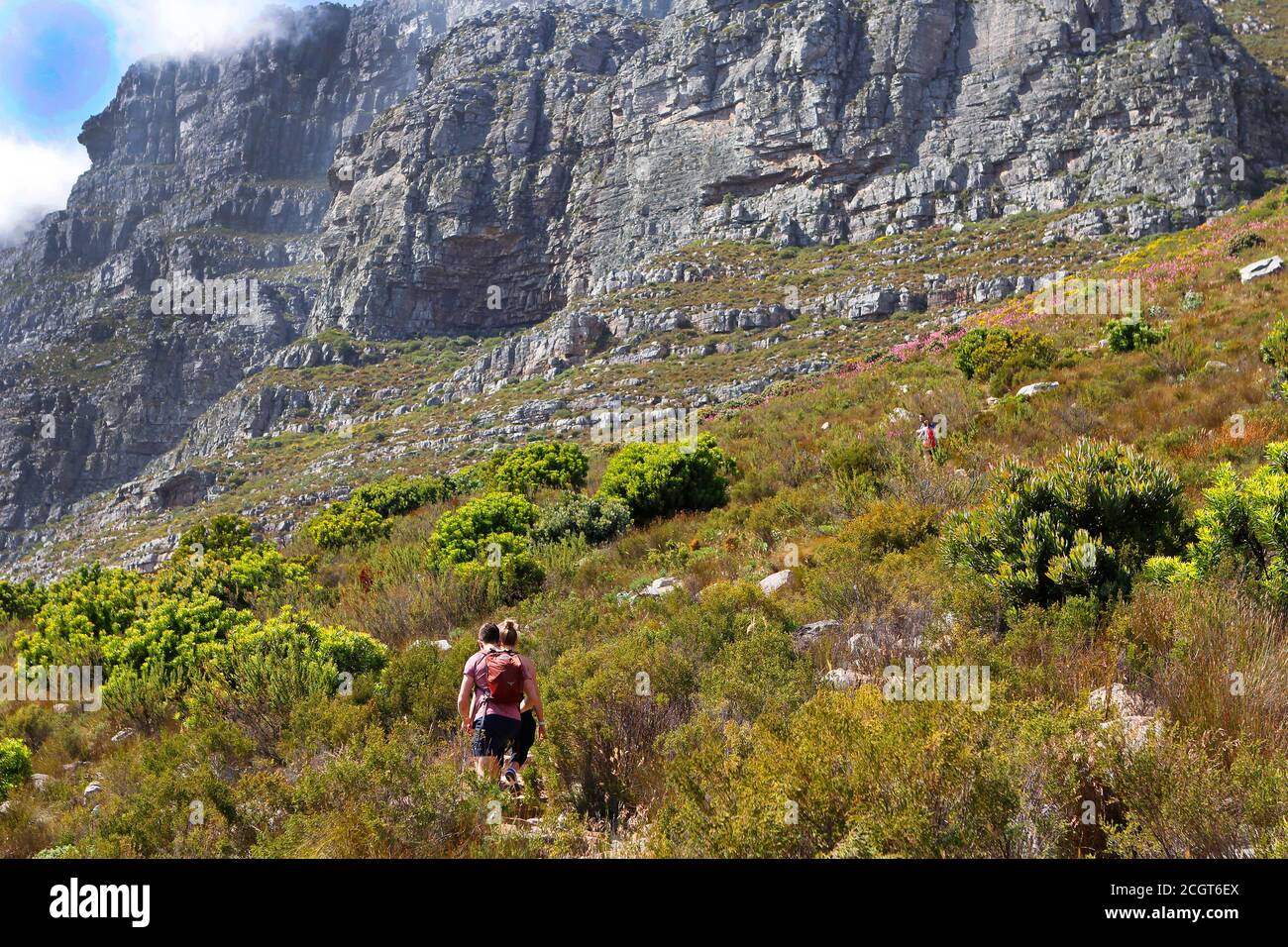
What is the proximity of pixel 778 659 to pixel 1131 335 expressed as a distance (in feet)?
39.7

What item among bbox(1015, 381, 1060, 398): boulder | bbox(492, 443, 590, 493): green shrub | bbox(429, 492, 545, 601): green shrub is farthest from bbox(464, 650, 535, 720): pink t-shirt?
bbox(1015, 381, 1060, 398): boulder

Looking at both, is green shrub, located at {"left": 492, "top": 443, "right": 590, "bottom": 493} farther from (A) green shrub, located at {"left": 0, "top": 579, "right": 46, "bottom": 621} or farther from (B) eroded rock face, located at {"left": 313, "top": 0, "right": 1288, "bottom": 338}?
(B) eroded rock face, located at {"left": 313, "top": 0, "right": 1288, "bottom": 338}

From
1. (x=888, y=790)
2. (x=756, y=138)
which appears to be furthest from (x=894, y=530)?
(x=756, y=138)

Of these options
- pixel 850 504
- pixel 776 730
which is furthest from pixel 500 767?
pixel 850 504

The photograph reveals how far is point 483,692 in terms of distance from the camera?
4.84m

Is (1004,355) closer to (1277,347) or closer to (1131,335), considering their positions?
(1131,335)

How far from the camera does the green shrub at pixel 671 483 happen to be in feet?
37.5

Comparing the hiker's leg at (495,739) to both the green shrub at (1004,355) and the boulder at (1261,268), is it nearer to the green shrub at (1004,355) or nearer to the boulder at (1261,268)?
the green shrub at (1004,355)

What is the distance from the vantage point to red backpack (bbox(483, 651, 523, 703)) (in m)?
4.81

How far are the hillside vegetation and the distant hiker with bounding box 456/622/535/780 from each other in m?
0.21

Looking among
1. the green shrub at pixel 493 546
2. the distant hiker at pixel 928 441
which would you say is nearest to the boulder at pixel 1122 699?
the distant hiker at pixel 928 441
